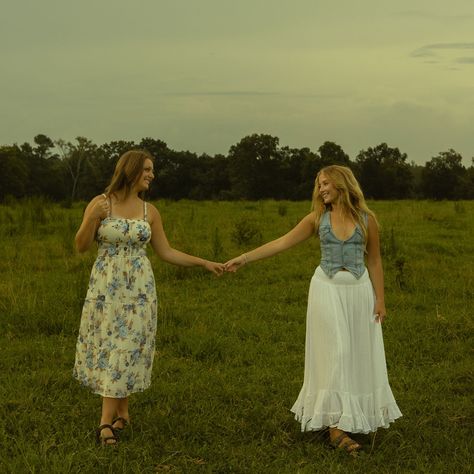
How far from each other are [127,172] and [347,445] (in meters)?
2.40

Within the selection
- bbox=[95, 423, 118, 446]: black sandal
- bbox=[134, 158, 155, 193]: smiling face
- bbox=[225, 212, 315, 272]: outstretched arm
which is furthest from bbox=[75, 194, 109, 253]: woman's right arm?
bbox=[95, 423, 118, 446]: black sandal

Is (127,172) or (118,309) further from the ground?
(127,172)

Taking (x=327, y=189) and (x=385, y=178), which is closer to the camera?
(x=327, y=189)

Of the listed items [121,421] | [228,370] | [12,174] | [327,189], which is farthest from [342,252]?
[12,174]

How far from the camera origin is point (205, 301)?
33.7 feet

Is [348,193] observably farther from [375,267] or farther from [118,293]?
[118,293]

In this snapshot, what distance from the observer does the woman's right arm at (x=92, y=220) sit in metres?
5.25

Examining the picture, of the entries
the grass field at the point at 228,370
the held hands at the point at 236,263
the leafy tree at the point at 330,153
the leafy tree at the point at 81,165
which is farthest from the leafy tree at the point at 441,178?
the held hands at the point at 236,263

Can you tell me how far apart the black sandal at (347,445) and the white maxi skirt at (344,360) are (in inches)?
4.9

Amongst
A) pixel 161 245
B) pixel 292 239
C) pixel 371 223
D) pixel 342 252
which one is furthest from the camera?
pixel 161 245

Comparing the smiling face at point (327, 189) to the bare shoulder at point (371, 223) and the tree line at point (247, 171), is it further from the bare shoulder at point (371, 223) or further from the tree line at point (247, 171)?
the tree line at point (247, 171)

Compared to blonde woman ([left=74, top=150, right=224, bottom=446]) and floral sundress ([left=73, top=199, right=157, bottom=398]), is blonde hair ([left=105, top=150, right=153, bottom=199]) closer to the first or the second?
blonde woman ([left=74, top=150, right=224, bottom=446])

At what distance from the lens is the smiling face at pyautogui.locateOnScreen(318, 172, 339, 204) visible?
534cm

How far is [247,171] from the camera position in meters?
68.4
